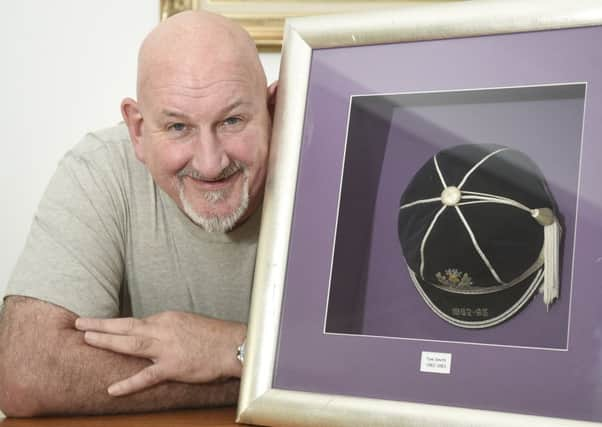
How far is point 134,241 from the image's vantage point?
1.20m

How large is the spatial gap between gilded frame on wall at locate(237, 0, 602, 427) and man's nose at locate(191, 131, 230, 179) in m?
0.09

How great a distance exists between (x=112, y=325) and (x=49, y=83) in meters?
0.71

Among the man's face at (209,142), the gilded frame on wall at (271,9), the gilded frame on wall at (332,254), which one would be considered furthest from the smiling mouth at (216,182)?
the gilded frame on wall at (271,9)

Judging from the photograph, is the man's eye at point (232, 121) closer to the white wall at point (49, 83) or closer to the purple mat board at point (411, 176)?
the purple mat board at point (411, 176)

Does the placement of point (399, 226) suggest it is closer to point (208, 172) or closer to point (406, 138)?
point (406, 138)

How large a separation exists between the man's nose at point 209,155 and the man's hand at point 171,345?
7.8 inches

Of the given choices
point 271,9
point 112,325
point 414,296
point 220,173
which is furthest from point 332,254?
point 271,9

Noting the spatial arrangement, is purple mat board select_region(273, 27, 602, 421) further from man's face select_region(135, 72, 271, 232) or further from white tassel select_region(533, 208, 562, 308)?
man's face select_region(135, 72, 271, 232)

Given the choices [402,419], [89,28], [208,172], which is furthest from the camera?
[89,28]

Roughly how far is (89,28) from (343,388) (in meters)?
1.01

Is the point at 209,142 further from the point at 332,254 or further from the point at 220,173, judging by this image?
the point at 332,254

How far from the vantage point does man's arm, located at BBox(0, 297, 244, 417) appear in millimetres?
991

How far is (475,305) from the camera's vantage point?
806mm

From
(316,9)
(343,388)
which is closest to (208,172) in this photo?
(343,388)
